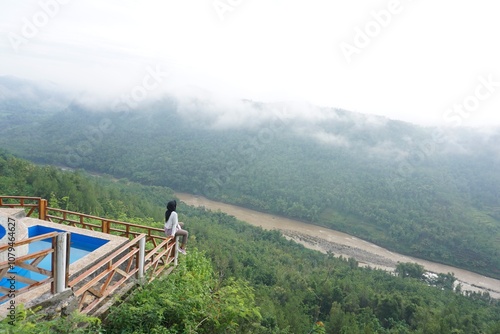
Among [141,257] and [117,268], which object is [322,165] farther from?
[117,268]

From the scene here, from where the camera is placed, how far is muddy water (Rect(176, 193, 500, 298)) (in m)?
42.5

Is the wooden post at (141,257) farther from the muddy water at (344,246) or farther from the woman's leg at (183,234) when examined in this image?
the muddy water at (344,246)

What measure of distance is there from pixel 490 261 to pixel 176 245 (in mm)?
51428

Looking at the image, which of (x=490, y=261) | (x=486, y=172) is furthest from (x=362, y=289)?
(x=486, y=172)

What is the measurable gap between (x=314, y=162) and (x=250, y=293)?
74835 mm

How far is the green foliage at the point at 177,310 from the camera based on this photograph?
A: 4672 millimetres

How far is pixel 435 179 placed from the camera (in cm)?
7181

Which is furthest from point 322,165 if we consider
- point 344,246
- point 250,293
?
point 250,293

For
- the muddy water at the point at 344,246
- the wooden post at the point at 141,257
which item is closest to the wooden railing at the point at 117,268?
the wooden post at the point at 141,257

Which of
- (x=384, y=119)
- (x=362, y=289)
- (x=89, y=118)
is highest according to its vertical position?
(x=384, y=119)

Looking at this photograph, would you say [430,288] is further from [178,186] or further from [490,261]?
[178,186]

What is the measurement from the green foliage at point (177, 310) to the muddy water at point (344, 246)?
40031 millimetres

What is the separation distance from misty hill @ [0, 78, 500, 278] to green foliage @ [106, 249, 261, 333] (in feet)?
161

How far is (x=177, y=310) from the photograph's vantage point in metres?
5.09
